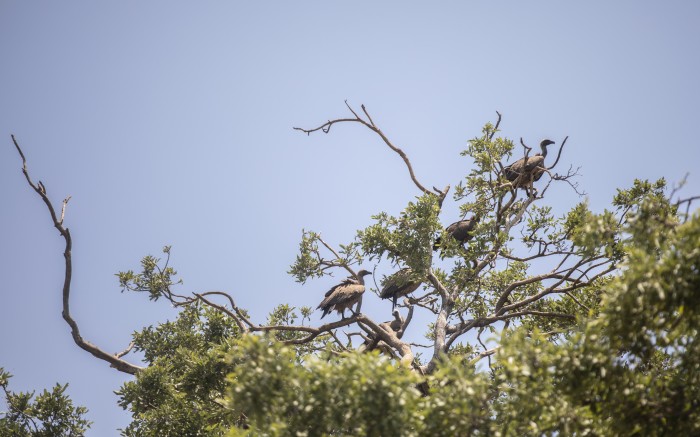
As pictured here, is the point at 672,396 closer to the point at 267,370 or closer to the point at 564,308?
the point at 267,370

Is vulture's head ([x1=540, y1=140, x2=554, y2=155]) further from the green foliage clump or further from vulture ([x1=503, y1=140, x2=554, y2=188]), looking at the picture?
the green foliage clump

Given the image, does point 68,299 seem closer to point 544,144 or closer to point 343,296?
point 343,296

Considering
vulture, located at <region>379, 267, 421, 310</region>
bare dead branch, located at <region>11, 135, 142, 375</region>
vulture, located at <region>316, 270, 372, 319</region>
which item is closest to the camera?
bare dead branch, located at <region>11, 135, 142, 375</region>

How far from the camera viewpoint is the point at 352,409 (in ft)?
19.4

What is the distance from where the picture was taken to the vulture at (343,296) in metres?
13.5

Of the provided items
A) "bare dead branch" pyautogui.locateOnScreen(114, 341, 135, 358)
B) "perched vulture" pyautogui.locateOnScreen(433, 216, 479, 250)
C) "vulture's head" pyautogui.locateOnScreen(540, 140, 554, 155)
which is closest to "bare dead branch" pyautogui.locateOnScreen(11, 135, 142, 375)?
"bare dead branch" pyautogui.locateOnScreen(114, 341, 135, 358)

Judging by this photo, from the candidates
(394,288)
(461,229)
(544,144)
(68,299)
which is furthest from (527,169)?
(68,299)

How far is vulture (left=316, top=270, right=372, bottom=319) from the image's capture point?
532 inches

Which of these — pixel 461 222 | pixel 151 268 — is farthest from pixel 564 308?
pixel 151 268

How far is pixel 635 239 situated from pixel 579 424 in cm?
203

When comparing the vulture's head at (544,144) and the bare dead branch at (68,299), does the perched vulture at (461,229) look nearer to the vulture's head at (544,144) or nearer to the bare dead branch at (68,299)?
the vulture's head at (544,144)

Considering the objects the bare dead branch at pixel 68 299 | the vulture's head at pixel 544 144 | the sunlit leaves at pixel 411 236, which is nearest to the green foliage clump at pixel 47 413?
the bare dead branch at pixel 68 299

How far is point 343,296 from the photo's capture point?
44.3 feet

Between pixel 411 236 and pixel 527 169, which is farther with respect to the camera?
pixel 527 169
